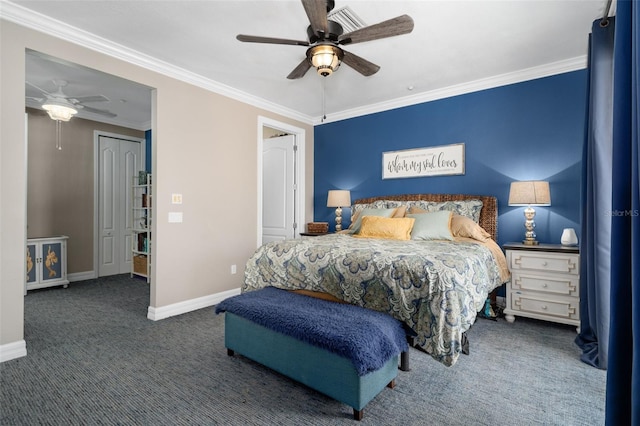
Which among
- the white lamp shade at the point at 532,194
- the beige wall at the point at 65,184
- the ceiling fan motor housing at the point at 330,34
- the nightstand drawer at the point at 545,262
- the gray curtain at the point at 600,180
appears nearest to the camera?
the gray curtain at the point at 600,180

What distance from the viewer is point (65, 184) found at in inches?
195

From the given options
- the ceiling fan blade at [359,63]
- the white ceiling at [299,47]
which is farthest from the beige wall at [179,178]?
the ceiling fan blade at [359,63]

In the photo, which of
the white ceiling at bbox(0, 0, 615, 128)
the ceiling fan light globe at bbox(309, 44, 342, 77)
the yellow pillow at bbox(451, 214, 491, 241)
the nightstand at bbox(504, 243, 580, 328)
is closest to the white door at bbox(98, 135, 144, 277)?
the white ceiling at bbox(0, 0, 615, 128)

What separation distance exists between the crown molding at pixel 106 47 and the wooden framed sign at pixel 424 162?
7.04ft

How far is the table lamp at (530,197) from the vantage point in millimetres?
3205

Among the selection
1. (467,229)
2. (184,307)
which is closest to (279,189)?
(184,307)

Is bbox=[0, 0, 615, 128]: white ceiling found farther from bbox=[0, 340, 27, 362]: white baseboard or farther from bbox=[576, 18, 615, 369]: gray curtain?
bbox=[0, 340, 27, 362]: white baseboard

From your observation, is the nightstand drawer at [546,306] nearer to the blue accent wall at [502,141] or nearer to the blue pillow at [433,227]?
the blue accent wall at [502,141]

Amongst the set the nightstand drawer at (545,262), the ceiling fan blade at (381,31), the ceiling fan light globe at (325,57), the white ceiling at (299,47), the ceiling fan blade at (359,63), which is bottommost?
the nightstand drawer at (545,262)

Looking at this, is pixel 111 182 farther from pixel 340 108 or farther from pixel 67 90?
pixel 340 108

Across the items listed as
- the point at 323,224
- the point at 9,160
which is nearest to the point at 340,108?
the point at 323,224

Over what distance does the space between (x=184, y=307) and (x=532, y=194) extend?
3.98 meters

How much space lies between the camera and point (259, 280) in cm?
294

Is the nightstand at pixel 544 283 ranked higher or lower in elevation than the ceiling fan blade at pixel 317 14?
lower
